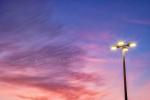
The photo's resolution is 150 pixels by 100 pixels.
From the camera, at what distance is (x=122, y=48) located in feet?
86.7

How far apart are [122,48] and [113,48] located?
0.62 meters

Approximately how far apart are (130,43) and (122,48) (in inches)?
28.2

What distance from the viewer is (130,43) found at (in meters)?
26.0

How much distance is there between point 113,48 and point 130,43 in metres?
1.28

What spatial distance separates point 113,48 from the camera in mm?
26656
